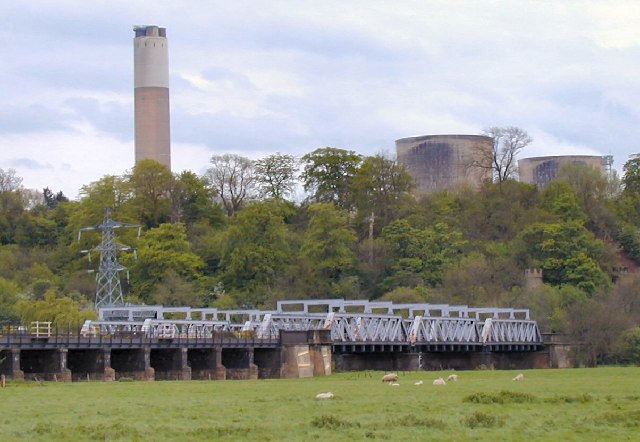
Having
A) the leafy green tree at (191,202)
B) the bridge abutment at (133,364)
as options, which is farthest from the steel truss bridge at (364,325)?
the leafy green tree at (191,202)

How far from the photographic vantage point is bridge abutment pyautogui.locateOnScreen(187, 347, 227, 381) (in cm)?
9144

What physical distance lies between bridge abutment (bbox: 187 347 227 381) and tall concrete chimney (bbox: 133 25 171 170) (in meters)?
70.4

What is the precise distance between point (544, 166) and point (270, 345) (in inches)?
3863

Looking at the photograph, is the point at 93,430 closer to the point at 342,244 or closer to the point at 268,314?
the point at 268,314

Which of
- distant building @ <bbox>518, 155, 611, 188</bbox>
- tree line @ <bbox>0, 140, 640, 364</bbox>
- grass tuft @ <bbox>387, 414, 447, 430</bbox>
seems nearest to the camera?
grass tuft @ <bbox>387, 414, 447, 430</bbox>

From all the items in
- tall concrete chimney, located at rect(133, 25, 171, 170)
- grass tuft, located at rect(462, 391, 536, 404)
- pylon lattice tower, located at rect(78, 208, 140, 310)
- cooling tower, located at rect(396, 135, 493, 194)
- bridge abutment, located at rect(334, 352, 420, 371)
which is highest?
tall concrete chimney, located at rect(133, 25, 171, 170)

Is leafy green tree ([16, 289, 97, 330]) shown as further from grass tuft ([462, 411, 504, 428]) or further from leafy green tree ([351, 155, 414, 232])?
grass tuft ([462, 411, 504, 428])

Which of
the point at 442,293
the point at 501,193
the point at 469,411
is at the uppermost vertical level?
the point at 501,193

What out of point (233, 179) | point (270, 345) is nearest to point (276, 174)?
point (233, 179)

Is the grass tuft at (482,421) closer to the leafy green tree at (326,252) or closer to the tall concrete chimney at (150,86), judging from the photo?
the leafy green tree at (326,252)

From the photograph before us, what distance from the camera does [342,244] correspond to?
454 feet

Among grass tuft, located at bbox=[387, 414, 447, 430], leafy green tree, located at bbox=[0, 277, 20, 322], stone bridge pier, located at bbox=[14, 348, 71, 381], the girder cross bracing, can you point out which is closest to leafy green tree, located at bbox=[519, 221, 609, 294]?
the girder cross bracing

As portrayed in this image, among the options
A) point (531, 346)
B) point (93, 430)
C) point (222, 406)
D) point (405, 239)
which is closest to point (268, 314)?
point (531, 346)

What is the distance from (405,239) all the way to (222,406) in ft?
296
